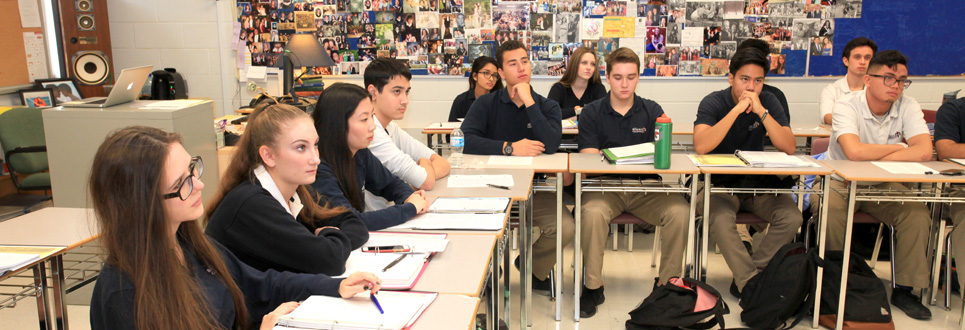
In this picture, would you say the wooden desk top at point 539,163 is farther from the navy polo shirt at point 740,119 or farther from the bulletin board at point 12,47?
the bulletin board at point 12,47

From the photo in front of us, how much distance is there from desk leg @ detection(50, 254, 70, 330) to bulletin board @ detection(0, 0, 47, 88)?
4.02m

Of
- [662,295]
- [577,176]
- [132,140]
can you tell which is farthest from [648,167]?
[132,140]

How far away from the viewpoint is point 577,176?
124 inches

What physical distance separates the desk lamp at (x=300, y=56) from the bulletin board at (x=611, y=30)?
0.58m

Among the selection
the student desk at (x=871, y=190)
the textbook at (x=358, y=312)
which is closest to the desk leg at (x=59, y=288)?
the textbook at (x=358, y=312)

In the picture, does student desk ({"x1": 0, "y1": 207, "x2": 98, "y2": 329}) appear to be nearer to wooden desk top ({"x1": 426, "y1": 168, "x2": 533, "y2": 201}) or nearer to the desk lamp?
wooden desk top ({"x1": 426, "y1": 168, "x2": 533, "y2": 201})

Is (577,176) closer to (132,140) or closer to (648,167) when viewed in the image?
(648,167)

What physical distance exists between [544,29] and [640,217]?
2791mm

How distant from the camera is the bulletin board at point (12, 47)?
5273 mm

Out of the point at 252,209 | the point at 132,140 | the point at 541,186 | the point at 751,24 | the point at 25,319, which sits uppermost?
the point at 751,24

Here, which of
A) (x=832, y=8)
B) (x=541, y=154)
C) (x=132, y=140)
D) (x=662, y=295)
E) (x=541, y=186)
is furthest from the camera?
(x=832, y=8)

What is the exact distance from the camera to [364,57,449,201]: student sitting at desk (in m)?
2.84

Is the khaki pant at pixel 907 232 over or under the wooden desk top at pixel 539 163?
under

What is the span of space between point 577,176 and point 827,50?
348 cm
